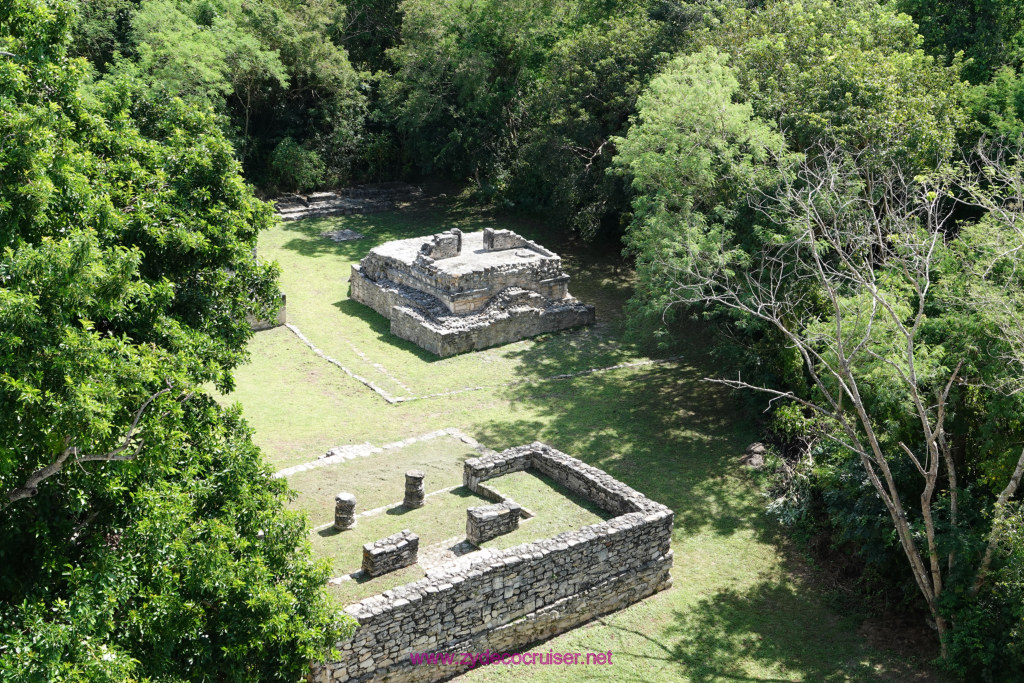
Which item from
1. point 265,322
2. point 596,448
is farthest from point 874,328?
point 265,322

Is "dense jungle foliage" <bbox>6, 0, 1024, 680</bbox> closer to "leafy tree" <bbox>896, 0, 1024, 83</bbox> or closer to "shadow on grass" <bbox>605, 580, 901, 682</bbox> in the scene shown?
"leafy tree" <bbox>896, 0, 1024, 83</bbox>

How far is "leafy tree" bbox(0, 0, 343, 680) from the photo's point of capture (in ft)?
27.4

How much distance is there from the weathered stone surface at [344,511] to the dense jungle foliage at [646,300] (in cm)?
363

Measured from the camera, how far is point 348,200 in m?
34.6

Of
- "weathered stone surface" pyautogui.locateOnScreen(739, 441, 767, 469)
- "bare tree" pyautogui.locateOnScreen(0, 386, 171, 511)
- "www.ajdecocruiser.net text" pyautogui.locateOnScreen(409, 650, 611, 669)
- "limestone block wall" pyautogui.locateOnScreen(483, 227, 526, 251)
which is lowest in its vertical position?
"www.ajdecocruiser.net text" pyautogui.locateOnScreen(409, 650, 611, 669)

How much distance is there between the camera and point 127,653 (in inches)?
334

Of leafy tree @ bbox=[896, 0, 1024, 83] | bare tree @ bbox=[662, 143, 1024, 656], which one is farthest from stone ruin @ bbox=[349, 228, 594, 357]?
leafy tree @ bbox=[896, 0, 1024, 83]

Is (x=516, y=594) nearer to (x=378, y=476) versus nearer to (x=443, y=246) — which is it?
(x=378, y=476)

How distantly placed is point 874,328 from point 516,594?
6586 mm

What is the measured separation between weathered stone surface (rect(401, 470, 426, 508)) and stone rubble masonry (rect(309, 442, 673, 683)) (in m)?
2.43

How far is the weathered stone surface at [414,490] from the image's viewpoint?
15.4 meters

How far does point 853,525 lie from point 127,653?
10.4m

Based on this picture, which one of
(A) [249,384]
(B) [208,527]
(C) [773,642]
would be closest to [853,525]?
(C) [773,642]

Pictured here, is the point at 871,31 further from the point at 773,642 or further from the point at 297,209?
the point at 297,209
